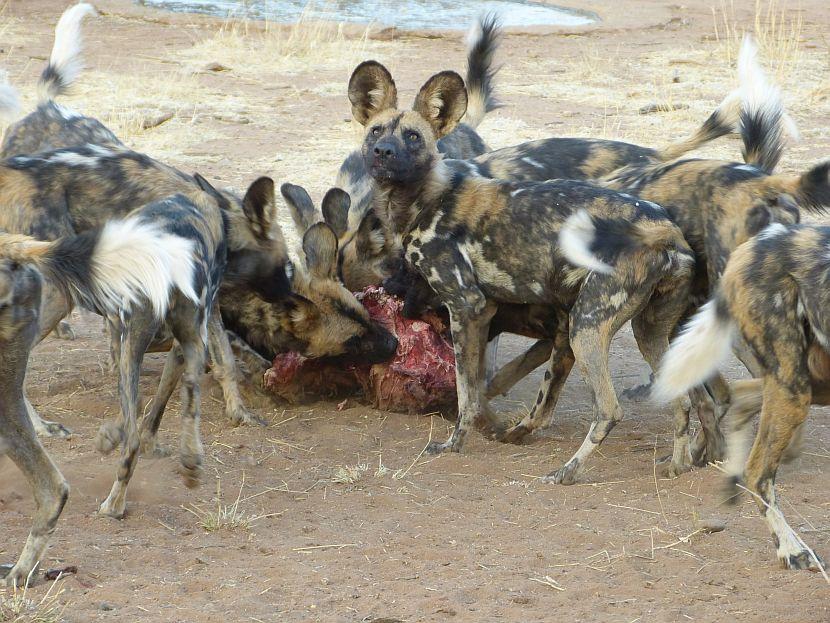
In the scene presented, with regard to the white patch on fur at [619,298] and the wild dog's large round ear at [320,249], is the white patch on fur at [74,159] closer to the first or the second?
the wild dog's large round ear at [320,249]

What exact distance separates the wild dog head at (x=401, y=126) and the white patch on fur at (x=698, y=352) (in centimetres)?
151

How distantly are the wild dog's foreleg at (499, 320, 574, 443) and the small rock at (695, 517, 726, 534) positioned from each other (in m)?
1.08

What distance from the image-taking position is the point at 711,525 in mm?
3457

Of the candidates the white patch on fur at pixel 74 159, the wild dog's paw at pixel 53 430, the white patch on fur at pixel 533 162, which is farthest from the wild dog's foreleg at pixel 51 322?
the white patch on fur at pixel 533 162

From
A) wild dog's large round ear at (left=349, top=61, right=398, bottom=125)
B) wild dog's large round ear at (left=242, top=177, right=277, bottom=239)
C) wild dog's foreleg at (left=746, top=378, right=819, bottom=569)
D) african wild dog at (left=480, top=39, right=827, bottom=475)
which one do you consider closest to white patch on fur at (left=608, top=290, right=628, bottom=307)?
african wild dog at (left=480, top=39, right=827, bottom=475)

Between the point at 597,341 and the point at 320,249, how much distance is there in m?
1.25

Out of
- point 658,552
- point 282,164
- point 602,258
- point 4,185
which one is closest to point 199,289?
point 4,185

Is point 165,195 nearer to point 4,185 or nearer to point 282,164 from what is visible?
point 4,185

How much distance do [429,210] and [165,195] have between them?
0.97m

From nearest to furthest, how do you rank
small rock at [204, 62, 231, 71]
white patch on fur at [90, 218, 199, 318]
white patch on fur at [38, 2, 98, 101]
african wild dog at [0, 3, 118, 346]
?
white patch on fur at [90, 218, 199, 318]
african wild dog at [0, 3, 118, 346]
white patch on fur at [38, 2, 98, 101]
small rock at [204, 62, 231, 71]

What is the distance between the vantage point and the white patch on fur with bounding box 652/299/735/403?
3.28 m

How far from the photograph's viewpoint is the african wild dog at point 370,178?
4.98m

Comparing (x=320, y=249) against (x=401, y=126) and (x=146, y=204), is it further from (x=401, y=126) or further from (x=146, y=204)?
(x=146, y=204)

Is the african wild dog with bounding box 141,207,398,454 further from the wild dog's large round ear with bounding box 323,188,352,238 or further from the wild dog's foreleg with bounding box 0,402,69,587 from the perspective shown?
the wild dog's foreleg with bounding box 0,402,69,587
